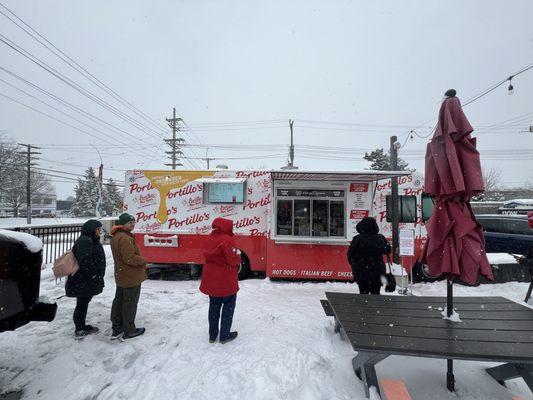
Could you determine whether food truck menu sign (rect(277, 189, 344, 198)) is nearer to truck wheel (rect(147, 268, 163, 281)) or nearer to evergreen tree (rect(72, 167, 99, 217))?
truck wheel (rect(147, 268, 163, 281))

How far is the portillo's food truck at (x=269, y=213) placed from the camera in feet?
23.6

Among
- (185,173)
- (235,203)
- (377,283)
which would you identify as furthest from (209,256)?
(185,173)

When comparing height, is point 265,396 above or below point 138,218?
below

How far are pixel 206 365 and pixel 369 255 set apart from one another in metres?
2.75

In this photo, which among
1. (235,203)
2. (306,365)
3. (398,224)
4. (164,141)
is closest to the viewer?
(306,365)

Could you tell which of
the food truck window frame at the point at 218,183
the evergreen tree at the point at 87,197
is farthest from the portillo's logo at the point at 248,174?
the evergreen tree at the point at 87,197

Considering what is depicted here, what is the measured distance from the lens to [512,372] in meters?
2.98

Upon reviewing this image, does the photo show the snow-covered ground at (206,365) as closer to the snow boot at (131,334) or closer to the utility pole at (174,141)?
the snow boot at (131,334)

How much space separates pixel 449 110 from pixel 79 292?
5.12 metres

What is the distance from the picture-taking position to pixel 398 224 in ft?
23.2

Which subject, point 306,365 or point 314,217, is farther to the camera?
point 314,217

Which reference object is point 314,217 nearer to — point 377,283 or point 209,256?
point 377,283

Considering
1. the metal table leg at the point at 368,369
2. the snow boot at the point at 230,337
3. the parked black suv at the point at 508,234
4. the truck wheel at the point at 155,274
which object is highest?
the parked black suv at the point at 508,234

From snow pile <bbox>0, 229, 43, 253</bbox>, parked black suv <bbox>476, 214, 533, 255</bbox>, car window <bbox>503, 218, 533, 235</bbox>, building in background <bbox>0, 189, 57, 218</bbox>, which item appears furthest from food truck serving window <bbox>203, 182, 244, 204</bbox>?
building in background <bbox>0, 189, 57, 218</bbox>
